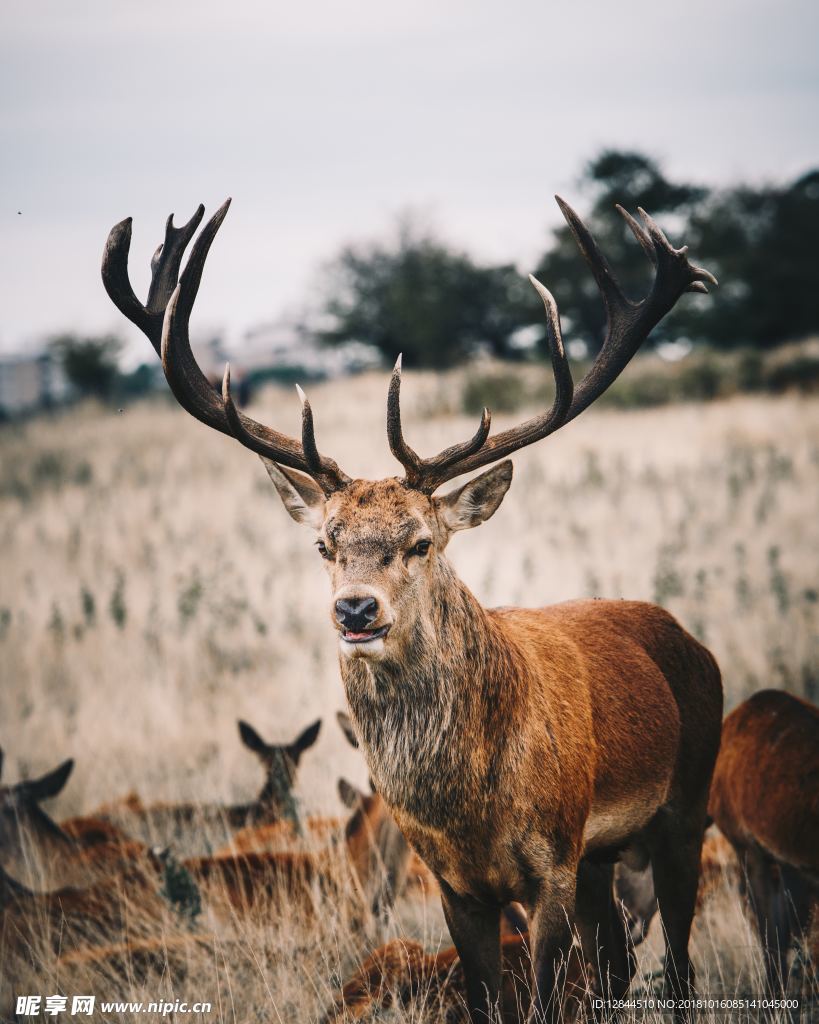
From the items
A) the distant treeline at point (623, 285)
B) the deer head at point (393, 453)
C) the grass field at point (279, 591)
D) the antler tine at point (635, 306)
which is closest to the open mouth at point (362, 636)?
the deer head at point (393, 453)

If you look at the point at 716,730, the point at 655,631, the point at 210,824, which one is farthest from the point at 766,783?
the point at 210,824

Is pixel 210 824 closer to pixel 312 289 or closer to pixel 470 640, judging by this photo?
pixel 470 640

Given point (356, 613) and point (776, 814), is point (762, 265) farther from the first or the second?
point (356, 613)

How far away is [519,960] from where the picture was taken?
362 centimetres

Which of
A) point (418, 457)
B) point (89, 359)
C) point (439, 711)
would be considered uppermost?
point (89, 359)

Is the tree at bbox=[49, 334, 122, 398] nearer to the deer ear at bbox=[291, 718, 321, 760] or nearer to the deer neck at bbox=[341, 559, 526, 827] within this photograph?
the deer ear at bbox=[291, 718, 321, 760]

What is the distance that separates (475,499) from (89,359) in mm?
29305

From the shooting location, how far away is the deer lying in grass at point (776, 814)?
3.81m

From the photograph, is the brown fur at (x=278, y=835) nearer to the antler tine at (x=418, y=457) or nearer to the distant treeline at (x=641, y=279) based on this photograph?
the antler tine at (x=418, y=457)

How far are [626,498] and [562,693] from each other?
9.67m

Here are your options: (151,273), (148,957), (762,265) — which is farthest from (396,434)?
(762,265)

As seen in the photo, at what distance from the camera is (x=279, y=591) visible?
11.0 meters

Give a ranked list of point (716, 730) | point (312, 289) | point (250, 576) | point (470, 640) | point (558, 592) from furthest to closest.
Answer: point (312, 289)
point (250, 576)
point (558, 592)
point (716, 730)
point (470, 640)

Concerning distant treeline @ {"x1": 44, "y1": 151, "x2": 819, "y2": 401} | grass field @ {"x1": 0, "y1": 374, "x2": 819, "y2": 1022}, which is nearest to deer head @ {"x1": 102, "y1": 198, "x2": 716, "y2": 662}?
grass field @ {"x1": 0, "y1": 374, "x2": 819, "y2": 1022}
